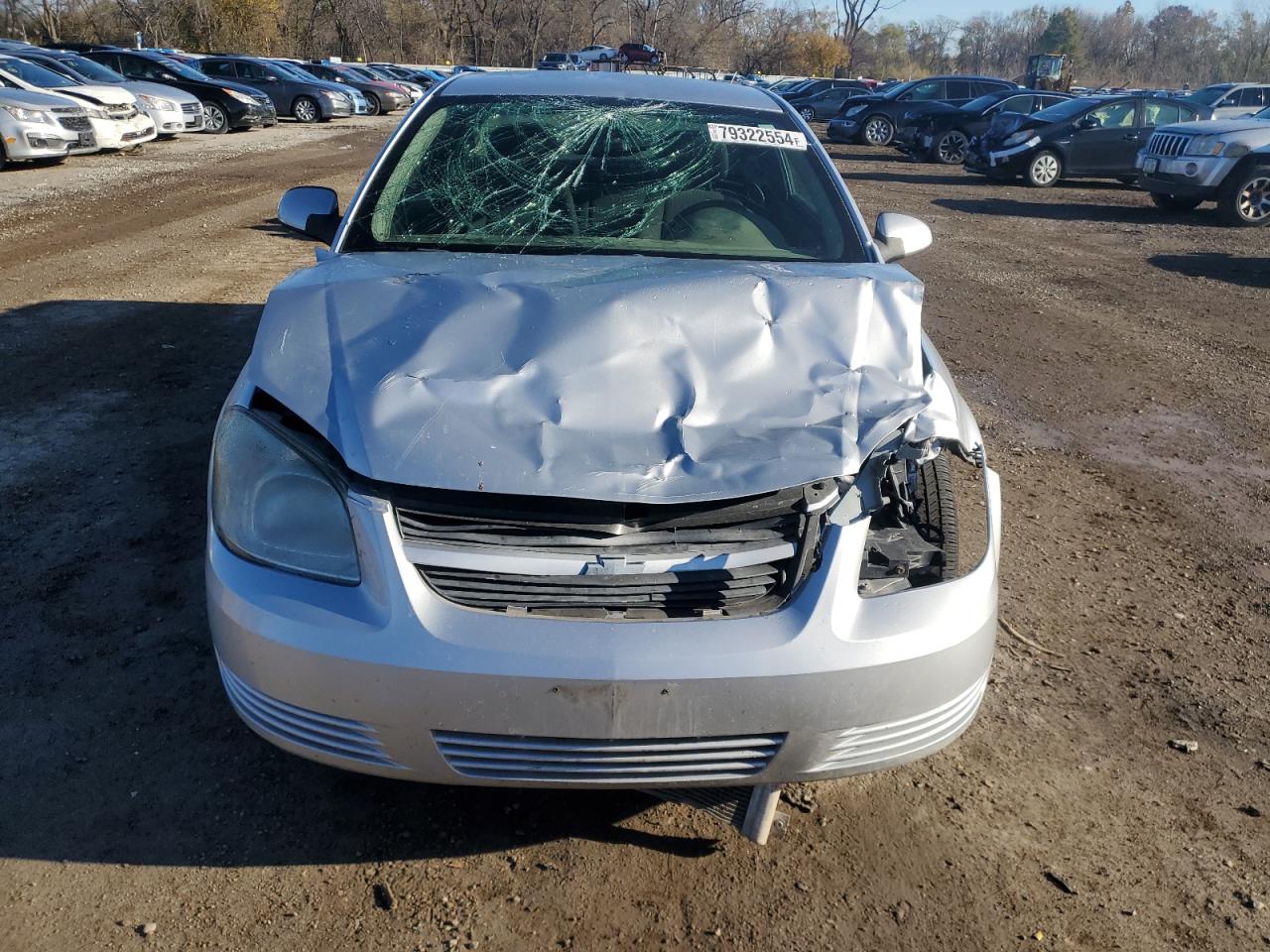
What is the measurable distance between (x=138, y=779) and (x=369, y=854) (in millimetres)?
655

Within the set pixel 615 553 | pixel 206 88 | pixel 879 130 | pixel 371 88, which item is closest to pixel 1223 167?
pixel 879 130

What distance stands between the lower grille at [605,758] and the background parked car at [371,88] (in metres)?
31.4

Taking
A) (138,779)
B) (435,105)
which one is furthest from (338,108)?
(138,779)

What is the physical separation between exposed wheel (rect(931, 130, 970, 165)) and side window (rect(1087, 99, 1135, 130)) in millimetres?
4326

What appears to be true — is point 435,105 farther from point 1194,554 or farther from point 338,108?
point 338,108

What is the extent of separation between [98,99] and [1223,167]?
51.2 feet

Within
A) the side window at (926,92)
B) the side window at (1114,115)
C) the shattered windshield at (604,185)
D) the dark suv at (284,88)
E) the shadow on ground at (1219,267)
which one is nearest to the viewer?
the shattered windshield at (604,185)

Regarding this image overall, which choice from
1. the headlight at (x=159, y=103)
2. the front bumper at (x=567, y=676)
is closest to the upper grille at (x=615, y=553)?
the front bumper at (x=567, y=676)

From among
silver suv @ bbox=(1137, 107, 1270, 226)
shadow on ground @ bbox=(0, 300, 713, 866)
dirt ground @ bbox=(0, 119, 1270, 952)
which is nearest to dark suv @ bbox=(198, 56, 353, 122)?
silver suv @ bbox=(1137, 107, 1270, 226)

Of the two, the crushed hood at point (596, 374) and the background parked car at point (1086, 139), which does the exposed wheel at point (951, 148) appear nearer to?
the background parked car at point (1086, 139)

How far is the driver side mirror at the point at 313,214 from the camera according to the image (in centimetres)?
Result: 367

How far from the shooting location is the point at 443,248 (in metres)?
3.17

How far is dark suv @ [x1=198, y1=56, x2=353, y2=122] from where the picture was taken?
84.5 ft

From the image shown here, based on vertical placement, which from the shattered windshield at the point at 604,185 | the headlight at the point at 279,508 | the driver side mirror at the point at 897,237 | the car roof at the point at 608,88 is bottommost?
the headlight at the point at 279,508
